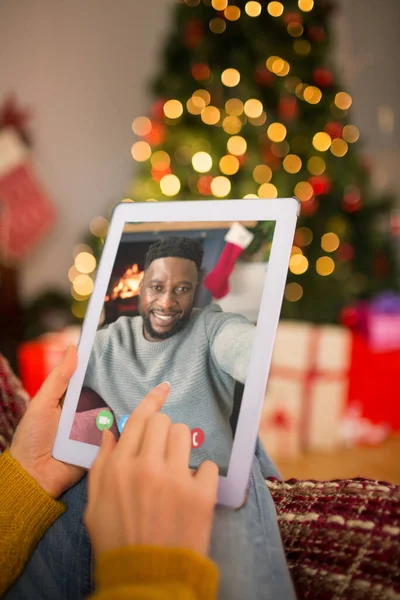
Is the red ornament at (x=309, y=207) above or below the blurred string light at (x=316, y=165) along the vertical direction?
below

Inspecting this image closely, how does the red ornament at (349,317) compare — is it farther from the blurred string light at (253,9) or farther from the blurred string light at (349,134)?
the blurred string light at (253,9)

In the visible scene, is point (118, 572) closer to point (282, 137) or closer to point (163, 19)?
point (282, 137)

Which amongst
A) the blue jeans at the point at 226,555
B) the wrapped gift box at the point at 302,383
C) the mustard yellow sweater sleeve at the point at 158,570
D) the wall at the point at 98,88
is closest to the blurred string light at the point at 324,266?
the wrapped gift box at the point at 302,383

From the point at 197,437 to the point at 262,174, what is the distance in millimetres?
1520

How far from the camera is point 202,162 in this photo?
5.77ft

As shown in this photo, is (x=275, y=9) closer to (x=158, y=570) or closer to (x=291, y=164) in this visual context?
(x=291, y=164)

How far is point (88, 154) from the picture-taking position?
7.62 feet

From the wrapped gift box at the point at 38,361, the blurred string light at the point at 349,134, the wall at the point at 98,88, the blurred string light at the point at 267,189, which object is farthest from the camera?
the wall at the point at 98,88

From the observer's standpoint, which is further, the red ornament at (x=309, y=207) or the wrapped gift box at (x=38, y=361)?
the red ornament at (x=309, y=207)

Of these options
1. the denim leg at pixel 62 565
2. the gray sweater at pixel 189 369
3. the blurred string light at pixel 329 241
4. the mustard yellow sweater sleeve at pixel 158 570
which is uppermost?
the blurred string light at pixel 329 241

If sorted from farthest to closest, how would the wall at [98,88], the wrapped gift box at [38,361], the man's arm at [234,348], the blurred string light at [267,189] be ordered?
1. the wall at [98,88]
2. the blurred string light at [267,189]
3. the wrapped gift box at [38,361]
4. the man's arm at [234,348]

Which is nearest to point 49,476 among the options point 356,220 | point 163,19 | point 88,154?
point 356,220

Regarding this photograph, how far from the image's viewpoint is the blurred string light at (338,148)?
1817mm

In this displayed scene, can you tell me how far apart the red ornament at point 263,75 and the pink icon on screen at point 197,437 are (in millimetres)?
1729
